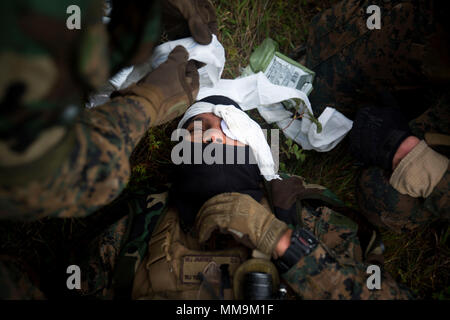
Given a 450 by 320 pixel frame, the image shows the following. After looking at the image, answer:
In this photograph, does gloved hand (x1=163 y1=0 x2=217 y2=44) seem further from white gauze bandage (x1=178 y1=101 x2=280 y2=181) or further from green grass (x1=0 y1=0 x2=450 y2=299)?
green grass (x1=0 y1=0 x2=450 y2=299)

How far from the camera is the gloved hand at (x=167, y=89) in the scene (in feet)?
4.11

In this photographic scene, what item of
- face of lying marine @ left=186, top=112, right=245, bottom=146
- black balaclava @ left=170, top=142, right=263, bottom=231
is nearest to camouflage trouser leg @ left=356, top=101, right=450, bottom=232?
black balaclava @ left=170, top=142, right=263, bottom=231

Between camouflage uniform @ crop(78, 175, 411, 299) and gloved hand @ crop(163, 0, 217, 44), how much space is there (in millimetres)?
960

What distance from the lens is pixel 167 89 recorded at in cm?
136

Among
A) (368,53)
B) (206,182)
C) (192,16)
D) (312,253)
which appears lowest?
(312,253)

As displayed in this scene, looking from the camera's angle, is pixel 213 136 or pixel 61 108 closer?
pixel 61 108

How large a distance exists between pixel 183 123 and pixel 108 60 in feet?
3.14

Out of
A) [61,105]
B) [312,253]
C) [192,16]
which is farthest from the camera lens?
[192,16]

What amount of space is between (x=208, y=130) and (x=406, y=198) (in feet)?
3.90

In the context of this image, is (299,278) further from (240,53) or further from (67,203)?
(240,53)

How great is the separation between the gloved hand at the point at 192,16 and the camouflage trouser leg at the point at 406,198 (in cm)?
128

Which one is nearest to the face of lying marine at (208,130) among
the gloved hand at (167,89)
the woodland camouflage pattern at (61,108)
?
the gloved hand at (167,89)

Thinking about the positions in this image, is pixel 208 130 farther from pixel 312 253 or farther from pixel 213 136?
pixel 312 253
